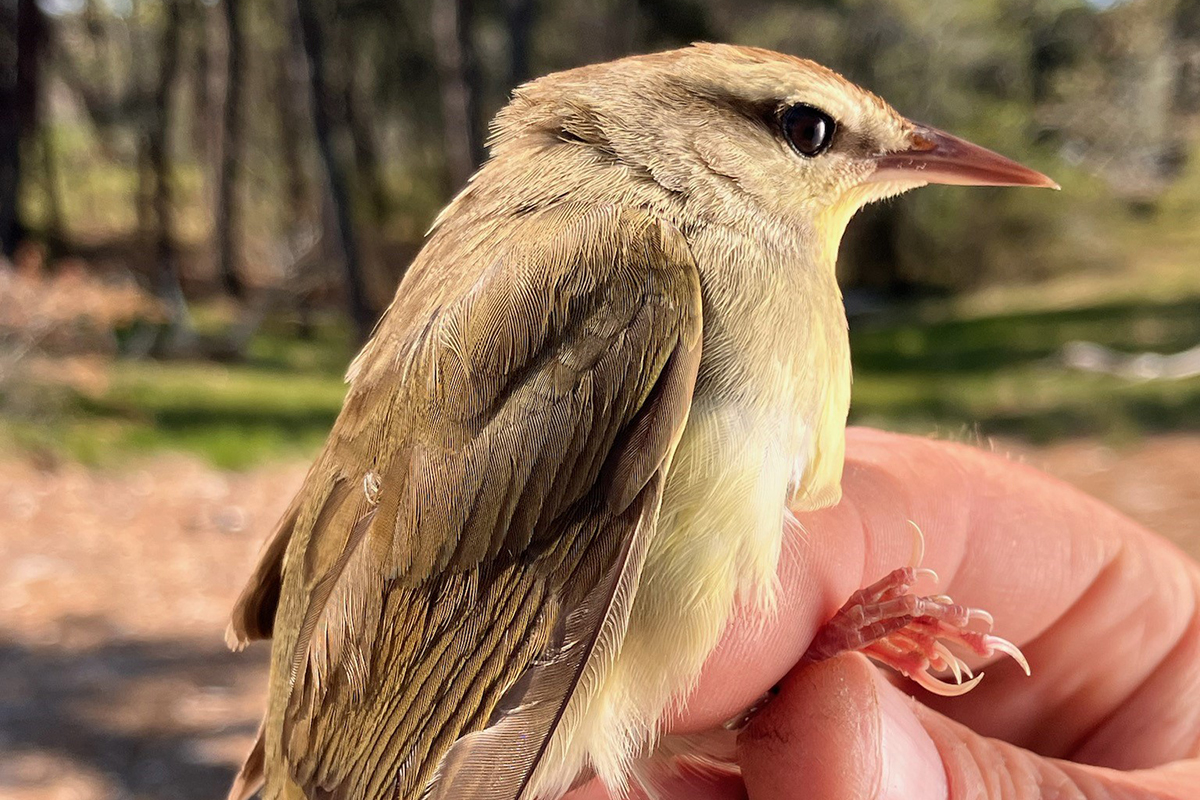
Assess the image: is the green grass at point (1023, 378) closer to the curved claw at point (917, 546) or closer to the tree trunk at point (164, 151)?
the curved claw at point (917, 546)

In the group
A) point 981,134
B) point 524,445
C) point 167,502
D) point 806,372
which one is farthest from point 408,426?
point 981,134

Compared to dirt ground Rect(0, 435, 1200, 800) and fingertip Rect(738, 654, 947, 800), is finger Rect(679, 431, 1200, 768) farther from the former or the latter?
dirt ground Rect(0, 435, 1200, 800)

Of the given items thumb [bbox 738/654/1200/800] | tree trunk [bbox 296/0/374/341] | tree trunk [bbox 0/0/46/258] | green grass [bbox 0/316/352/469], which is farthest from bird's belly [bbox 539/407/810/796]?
tree trunk [bbox 0/0/46/258]

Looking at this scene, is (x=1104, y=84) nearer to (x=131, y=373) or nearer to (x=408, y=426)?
(x=131, y=373)

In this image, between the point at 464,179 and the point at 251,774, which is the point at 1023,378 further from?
the point at 251,774

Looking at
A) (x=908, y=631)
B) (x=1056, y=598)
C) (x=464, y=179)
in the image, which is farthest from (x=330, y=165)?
(x=908, y=631)

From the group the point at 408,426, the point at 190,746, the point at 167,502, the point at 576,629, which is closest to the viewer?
the point at 576,629
